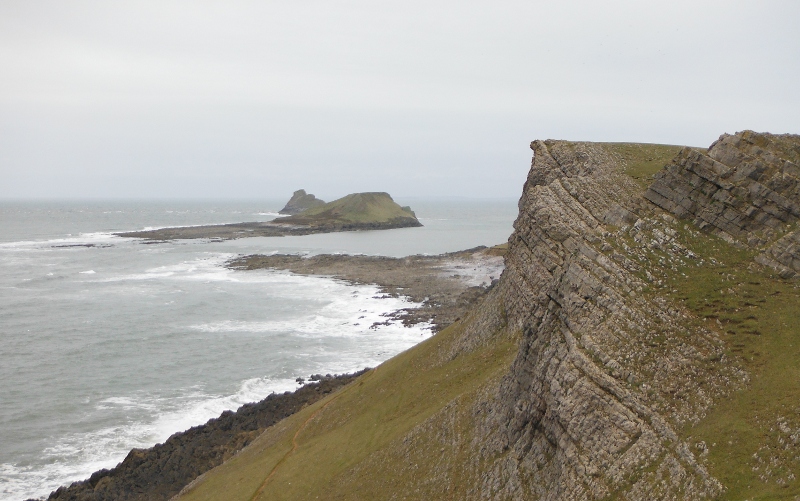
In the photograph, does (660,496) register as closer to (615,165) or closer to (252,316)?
(615,165)

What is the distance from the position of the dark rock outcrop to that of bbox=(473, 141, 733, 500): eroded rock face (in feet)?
76.5

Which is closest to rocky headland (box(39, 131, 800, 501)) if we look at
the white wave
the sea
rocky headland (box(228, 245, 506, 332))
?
the sea

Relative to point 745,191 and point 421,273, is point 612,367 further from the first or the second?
point 421,273

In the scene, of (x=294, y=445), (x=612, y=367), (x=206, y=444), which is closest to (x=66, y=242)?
(x=206, y=444)

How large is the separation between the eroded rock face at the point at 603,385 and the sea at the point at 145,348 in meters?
32.4

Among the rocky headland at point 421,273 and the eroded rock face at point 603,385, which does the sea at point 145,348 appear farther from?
the eroded rock face at point 603,385

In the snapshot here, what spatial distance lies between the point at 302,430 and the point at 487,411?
16.9 metres

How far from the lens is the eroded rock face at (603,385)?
18234mm

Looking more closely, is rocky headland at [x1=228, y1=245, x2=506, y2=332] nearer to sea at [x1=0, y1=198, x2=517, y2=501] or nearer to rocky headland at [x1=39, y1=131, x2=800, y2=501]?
sea at [x1=0, y1=198, x2=517, y2=501]

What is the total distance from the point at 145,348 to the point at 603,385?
58996 mm

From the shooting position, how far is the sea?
4447 centimetres

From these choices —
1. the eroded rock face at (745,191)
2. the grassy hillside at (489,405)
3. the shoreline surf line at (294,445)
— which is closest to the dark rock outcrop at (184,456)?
the grassy hillside at (489,405)

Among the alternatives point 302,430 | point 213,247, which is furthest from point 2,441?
point 213,247

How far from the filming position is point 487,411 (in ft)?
91.9
